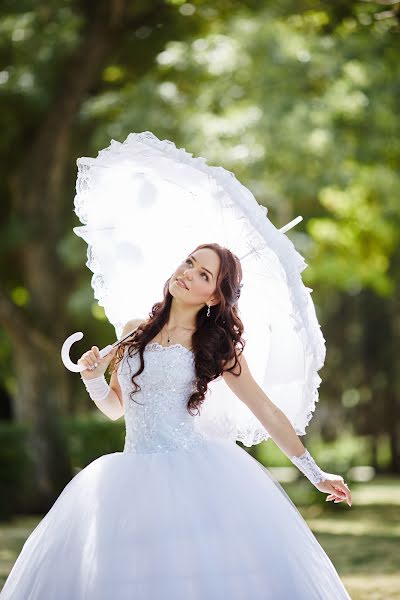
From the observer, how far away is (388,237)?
60.9 feet

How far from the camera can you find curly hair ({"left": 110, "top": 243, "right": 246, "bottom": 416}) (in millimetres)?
4984

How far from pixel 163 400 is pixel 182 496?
47 centimetres

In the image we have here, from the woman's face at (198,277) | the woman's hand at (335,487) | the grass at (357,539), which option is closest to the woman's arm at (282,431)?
the woman's hand at (335,487)

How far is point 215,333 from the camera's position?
504cm

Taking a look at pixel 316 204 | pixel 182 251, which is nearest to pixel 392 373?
pixel 316 204

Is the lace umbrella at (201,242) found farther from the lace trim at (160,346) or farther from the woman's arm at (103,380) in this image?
the woman's arm at (103,380)

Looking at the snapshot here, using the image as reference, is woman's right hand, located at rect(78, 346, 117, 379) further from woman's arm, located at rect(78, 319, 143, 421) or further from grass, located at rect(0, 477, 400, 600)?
grass, located at rect(0, 477, 400, 600)

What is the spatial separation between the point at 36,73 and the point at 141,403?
12694 millimetres

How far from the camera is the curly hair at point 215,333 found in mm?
4984

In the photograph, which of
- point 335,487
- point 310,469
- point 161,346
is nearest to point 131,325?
point 161,346

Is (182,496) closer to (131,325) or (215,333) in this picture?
(215,333)

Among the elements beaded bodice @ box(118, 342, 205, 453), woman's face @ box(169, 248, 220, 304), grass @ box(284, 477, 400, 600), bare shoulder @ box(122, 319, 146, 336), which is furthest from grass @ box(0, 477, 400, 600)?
woman's face @ box(169, 248, 220, 304)

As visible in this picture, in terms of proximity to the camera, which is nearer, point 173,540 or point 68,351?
point 173,540

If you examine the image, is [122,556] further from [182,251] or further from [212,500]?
[182,251]
